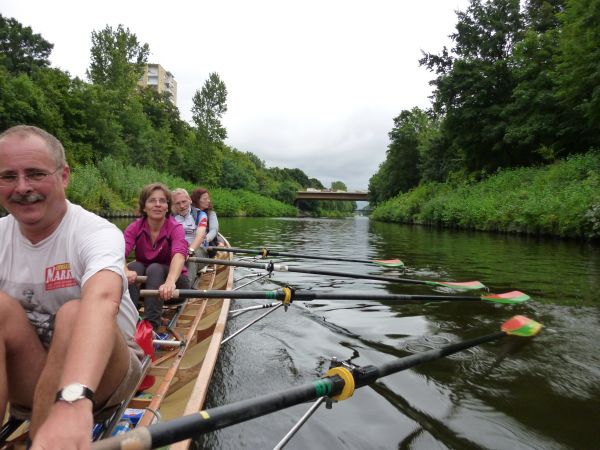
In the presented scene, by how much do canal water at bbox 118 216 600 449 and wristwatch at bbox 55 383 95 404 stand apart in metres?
1.42

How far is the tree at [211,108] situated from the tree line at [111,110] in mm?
116

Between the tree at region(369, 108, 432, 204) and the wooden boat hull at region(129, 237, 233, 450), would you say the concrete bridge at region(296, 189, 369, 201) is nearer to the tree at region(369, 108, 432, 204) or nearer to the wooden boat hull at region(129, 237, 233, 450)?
the tree at region(369, 108, 432, 204)

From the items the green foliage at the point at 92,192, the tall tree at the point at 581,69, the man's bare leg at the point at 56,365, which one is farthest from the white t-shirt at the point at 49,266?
the green foliage at the point at 92,192

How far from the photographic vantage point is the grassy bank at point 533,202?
44.3 ft

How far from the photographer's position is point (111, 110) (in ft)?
117

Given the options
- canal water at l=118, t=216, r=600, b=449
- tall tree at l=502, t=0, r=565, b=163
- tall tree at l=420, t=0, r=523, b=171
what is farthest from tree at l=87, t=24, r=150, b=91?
canal water at l=118, t=216, r=600, b=449

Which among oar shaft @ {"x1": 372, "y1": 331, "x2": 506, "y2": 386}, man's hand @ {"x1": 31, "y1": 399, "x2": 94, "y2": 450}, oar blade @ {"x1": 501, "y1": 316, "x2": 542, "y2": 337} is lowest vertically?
oar blade @ {"x1": 501, "y1": 316, "x2": 542, "y2": 337}

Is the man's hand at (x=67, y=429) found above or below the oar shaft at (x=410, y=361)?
above

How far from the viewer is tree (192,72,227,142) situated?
48.1 meters

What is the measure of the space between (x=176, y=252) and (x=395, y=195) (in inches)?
1801

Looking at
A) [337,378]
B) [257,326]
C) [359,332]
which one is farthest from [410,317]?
[337,378]

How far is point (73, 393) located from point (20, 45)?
5600cm

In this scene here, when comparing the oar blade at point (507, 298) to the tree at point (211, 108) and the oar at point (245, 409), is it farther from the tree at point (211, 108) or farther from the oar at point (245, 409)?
the tree at point (211, 108)

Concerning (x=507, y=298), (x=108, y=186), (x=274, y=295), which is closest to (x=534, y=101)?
(x=507, y=298)
